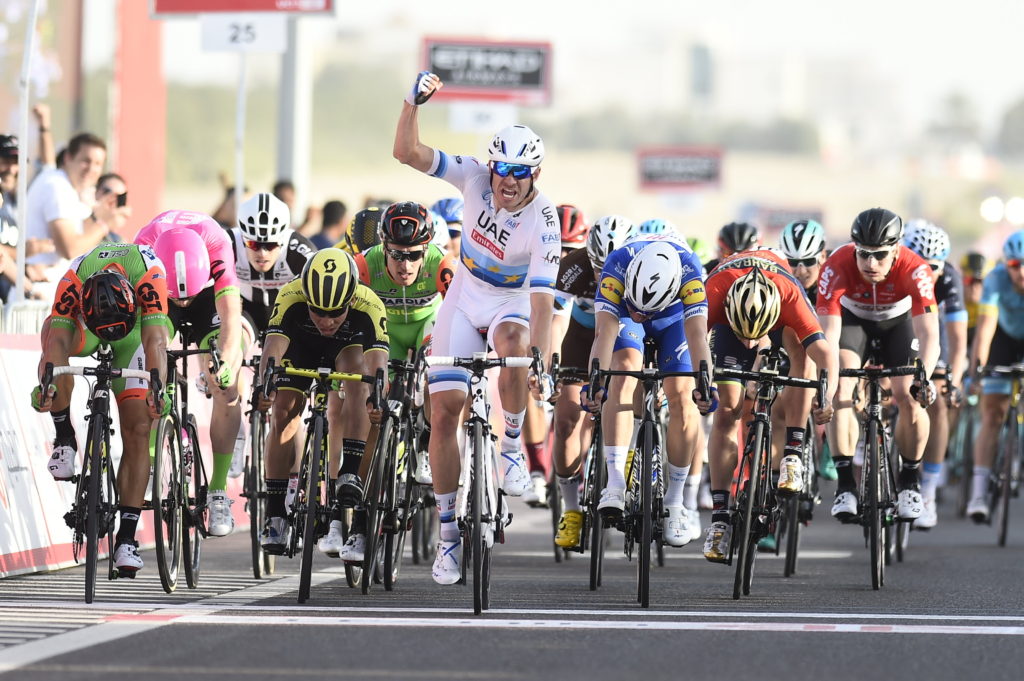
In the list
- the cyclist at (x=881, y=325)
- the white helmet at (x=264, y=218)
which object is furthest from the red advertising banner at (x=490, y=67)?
the white helmet at (x=264, y=218)

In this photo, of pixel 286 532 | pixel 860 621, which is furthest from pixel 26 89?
pixel 860 621

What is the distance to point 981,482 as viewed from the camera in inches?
609

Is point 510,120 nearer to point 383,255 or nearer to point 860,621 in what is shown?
point 383,255

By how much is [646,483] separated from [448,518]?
1.02 m

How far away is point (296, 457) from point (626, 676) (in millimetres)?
3716

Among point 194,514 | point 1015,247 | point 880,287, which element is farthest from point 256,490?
point 1015,247

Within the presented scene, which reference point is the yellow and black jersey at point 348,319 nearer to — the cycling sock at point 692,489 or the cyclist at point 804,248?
the cycling sock at point 692,489

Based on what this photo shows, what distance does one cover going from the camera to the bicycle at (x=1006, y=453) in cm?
1439

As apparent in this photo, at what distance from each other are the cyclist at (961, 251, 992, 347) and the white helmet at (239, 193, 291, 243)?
844cm

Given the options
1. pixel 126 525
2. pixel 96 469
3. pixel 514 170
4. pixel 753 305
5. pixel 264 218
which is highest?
pixel 514 170

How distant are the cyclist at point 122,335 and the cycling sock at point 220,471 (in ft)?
3.83

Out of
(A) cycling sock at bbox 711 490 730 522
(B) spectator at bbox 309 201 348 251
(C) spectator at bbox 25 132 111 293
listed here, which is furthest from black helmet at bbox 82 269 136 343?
(B) spectator at bbox 309 201 348 251

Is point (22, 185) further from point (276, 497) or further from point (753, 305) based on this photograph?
point (753, 305)

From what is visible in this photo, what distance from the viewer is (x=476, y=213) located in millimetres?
9844
